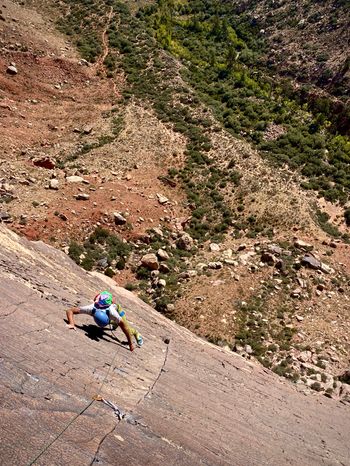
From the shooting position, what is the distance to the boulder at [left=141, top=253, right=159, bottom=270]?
25.6 metres

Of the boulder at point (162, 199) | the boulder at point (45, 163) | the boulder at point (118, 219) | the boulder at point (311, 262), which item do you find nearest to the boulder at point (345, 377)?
the boulder at point (311, 262)

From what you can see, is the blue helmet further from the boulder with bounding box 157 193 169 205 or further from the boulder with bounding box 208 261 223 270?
the boulder with bounding box 157 193 169 205

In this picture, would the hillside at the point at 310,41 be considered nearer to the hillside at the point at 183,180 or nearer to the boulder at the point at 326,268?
the hillside at the point at 183,180

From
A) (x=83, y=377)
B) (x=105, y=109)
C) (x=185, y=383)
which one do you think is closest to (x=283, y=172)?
(x=105, y=109)

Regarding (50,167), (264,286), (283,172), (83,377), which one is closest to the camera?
(83,377)

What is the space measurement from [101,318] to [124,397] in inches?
106

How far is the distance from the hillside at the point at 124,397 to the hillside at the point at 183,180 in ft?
19.2

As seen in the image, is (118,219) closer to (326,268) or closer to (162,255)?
(162,255)

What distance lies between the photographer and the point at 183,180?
33375 mm

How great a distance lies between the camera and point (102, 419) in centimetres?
705

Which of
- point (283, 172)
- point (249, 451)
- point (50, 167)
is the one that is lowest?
point (50, 167)

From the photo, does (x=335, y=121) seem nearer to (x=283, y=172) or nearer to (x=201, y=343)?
(x=283, y=172)

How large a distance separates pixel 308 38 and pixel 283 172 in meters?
29.2

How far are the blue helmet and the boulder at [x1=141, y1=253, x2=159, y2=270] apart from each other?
587 inches
